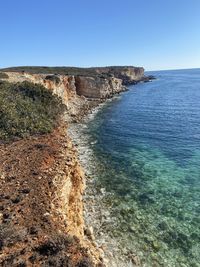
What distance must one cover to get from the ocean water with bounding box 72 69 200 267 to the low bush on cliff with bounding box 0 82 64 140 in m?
6.39

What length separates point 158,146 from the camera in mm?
33844

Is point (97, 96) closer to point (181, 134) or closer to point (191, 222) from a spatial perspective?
point (181, 134)

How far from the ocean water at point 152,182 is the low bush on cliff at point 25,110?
639 cm

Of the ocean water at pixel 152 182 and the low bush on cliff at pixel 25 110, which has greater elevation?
the low bush on cliff at pixel 25 110

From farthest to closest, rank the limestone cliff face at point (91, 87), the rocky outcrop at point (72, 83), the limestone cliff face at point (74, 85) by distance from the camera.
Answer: the limestone cliff face at point (91, 87)
the limestone cliff face at point (74, 85)
the rocky outcrop at point (72, 83)

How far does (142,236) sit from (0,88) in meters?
30.0

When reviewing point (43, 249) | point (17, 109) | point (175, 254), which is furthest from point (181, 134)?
point (43, 249)

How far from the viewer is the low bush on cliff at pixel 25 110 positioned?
26734 millimetres

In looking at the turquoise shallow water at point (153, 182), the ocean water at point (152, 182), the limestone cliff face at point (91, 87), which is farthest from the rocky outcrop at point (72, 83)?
the ocean water at point (152, 182)

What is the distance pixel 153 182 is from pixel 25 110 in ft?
56.0

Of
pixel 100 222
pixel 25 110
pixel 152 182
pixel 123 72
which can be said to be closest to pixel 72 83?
pixel 25 110

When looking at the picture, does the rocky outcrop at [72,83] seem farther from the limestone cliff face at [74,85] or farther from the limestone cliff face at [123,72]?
the limestone cliff face at [123,72]

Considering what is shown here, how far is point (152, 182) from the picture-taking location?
24375mm

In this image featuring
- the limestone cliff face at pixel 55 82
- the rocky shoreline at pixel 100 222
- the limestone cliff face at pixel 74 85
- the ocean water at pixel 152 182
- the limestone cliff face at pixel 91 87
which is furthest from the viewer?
the limestone cliff face at pixel 91 87
